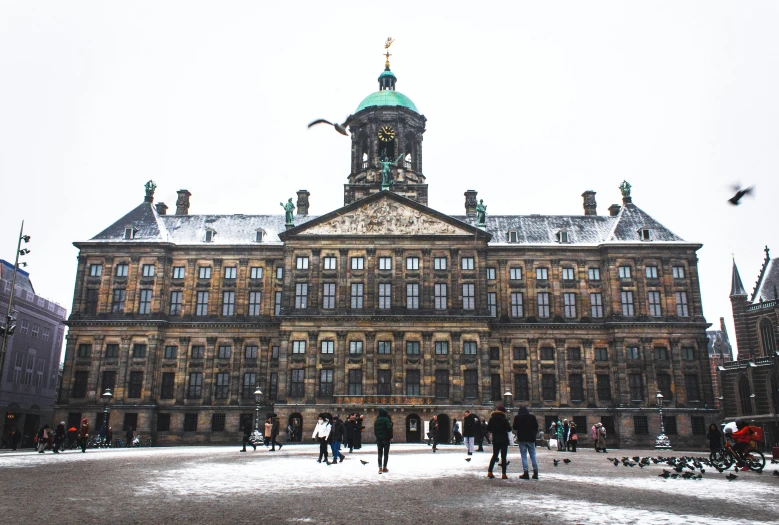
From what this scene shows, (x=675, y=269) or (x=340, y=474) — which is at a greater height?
(x=675, y=269)

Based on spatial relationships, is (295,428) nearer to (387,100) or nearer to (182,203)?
(182,203)

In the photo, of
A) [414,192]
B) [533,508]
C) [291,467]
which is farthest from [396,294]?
[533,508]

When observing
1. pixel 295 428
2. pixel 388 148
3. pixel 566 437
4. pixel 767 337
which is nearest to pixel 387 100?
pixel 388 148

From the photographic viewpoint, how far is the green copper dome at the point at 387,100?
6475 centimetres

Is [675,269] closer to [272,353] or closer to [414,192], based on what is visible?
[414,192]

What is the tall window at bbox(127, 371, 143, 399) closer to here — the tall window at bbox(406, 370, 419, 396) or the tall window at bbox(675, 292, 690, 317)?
the tall window at bbox(406, 370, 419, 396)

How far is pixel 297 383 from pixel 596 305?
2805cm

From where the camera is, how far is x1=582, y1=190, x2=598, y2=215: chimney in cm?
6731

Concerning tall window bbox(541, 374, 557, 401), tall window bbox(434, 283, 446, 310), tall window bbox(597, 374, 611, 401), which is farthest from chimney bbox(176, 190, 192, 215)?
tall window bbox(597, 374, 611, 401)

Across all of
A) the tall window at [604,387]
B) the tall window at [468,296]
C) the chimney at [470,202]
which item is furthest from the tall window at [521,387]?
the chimney at [470,202]

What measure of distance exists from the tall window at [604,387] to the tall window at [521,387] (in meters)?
6.33

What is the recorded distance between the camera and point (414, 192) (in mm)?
63438

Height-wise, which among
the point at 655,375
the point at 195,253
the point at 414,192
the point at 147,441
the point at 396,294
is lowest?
the point at 147,441

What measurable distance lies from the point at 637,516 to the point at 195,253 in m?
54.7
